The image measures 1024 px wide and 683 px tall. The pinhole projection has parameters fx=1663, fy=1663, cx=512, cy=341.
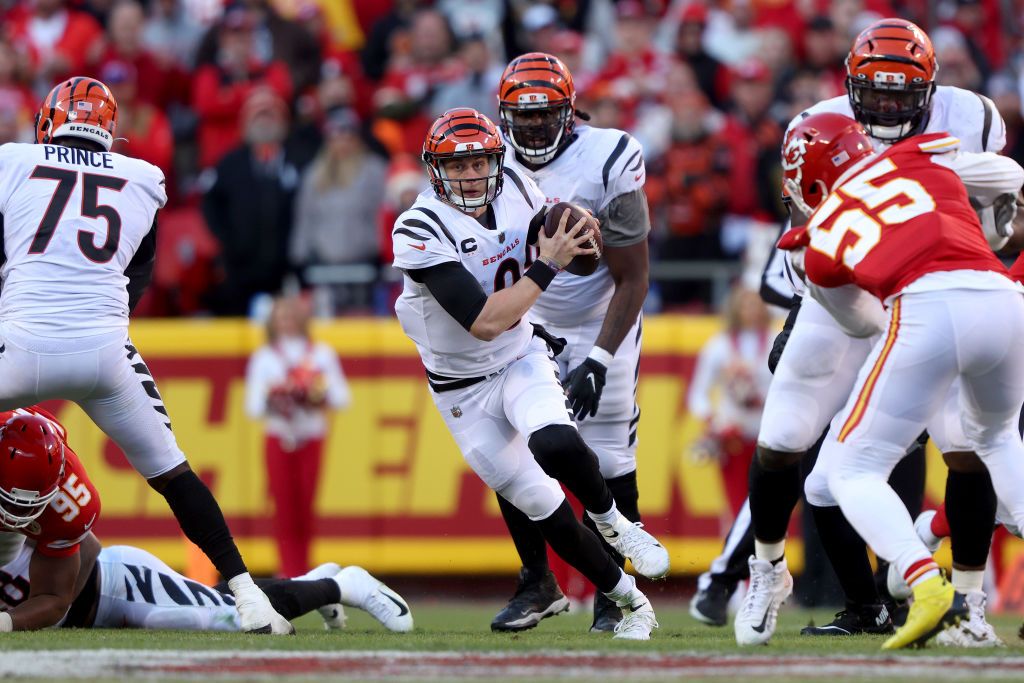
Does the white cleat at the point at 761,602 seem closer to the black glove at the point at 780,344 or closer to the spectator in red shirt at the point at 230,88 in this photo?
the black glove at the point at 780,344

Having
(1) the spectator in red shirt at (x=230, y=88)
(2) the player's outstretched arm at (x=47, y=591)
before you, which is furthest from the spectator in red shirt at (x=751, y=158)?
(2) the player's outstretched arm at (x=47, y=591)

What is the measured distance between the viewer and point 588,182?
21.4 ft

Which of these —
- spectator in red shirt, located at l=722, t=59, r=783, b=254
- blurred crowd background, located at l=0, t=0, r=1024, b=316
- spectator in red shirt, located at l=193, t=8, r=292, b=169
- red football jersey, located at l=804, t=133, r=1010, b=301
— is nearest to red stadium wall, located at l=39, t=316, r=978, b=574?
blurred crowd background, located at l=0, t=0, r=1024, b=316

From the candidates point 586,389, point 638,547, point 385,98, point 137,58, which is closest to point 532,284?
point 586,389

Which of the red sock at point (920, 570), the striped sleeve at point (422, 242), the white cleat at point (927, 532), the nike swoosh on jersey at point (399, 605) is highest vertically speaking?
the striped sleeve at point (422, 242)

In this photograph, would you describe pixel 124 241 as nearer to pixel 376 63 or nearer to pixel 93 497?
→ pixel 93 497

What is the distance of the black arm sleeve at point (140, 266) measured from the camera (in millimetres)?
6273

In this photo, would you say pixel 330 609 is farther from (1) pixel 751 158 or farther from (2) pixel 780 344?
(1) pixel 751 158

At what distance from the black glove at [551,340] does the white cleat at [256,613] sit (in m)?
1.39

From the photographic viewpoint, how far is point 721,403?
957cm

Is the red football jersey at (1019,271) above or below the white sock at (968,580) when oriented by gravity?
above

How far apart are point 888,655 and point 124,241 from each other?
121 inches

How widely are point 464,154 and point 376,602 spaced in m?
1.89

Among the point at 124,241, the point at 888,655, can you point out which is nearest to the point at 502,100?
the point at 124,241
